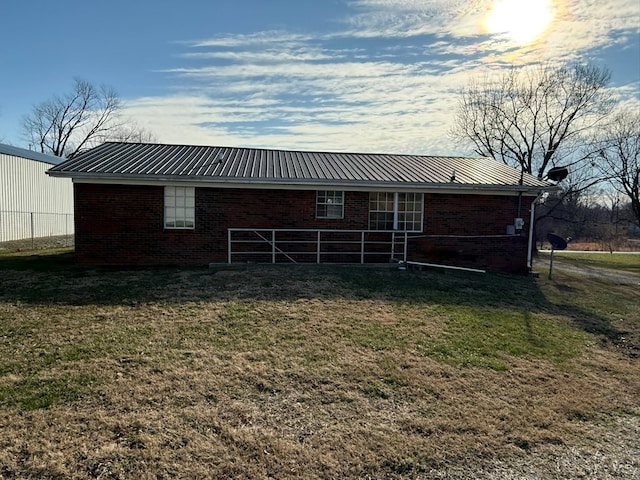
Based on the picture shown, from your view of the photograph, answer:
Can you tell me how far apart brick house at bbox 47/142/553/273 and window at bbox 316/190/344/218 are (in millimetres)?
29

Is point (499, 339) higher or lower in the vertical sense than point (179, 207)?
lower

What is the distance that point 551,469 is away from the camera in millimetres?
3299

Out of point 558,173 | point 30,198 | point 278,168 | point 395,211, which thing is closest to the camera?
point 395,211

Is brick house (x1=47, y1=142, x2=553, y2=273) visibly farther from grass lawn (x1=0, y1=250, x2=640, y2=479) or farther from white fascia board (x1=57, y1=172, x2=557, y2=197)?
grass lawn (x1=0, y1=250, x2=640, y2=479)

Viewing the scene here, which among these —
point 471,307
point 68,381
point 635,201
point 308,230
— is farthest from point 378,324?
point 635,201

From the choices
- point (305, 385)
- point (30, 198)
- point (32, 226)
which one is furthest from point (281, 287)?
point (30, 198)

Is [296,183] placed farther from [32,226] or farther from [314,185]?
[32,226]

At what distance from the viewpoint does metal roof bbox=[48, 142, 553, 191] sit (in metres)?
11.3

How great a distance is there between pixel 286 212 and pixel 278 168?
1.64 m

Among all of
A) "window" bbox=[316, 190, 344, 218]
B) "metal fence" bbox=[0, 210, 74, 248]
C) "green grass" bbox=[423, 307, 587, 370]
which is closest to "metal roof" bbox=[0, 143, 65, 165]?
"metal fence" bbox=[0, 210, 74, 248]

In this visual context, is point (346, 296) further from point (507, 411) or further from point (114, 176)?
point (114, 176)

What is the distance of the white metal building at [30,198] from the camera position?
59.0ft

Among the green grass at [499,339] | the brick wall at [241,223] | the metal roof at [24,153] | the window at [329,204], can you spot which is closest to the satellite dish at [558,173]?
the brick wall at [241,223]

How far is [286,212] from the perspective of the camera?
12.1m
